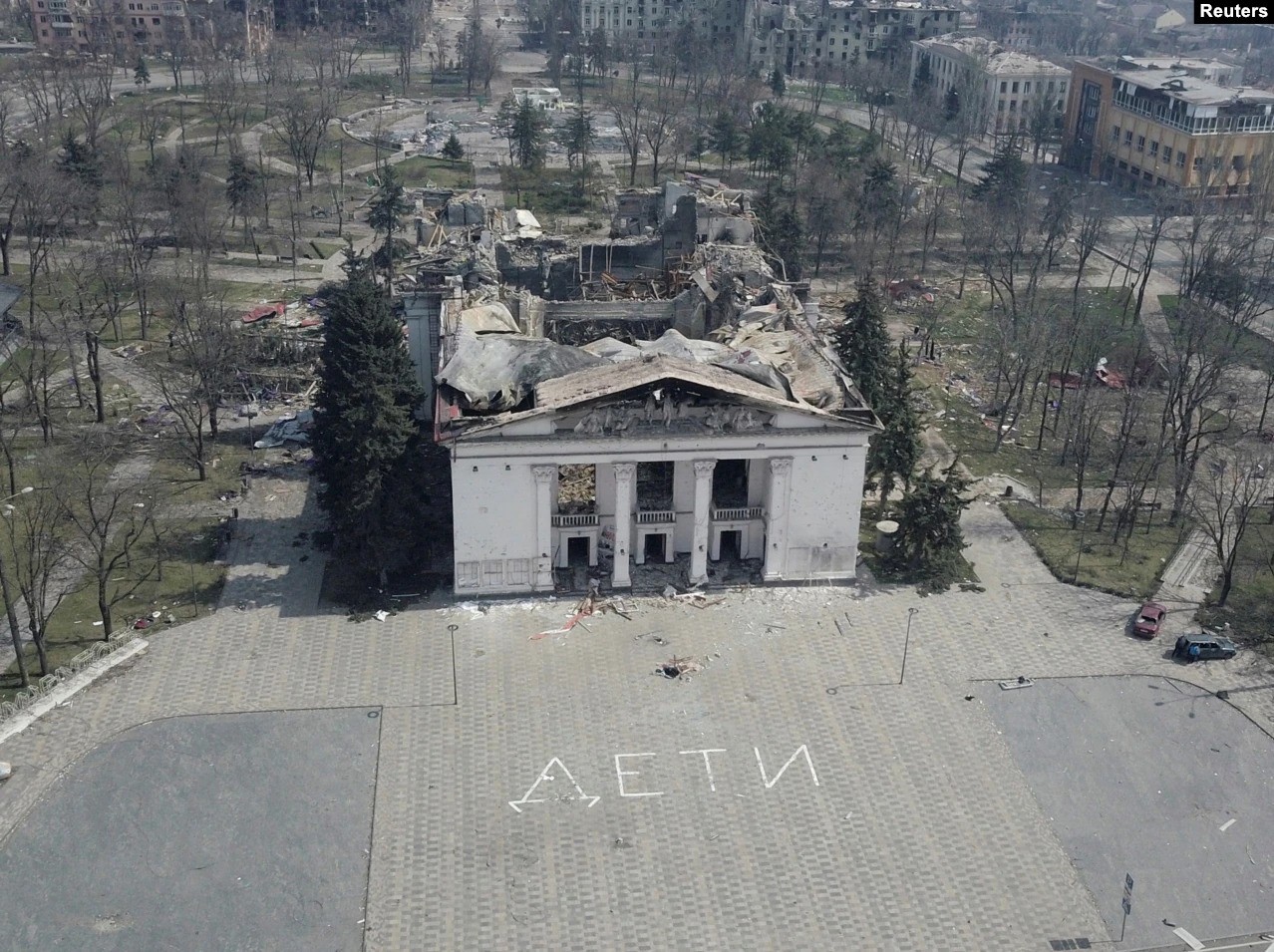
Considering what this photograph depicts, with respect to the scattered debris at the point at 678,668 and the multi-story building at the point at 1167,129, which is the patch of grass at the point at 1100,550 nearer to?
the scattered debris at the point at 678,668

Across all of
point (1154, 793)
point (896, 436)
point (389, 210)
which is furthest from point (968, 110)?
point (1154, 793)

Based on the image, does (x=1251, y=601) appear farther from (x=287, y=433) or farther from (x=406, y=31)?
(x=406, y=31)

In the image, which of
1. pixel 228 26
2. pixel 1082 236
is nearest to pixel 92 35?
pixel 228 26

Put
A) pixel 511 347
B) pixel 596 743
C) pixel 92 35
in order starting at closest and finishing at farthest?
pixel 596 743
pixel 511 347
pixel 92 35

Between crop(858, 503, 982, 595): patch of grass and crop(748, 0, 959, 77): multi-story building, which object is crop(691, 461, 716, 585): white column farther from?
crop(748, 0, 959, 77): multi-story building

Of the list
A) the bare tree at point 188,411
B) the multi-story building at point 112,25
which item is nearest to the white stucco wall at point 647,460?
the bare tree at point 188,411

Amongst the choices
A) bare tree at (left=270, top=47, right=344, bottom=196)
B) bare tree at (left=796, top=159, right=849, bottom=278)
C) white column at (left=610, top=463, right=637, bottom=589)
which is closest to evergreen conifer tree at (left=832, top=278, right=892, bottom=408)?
white column at (left=610, top=463, right=637, bottom=589)

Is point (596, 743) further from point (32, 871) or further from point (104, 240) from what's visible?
point (104, 240)
